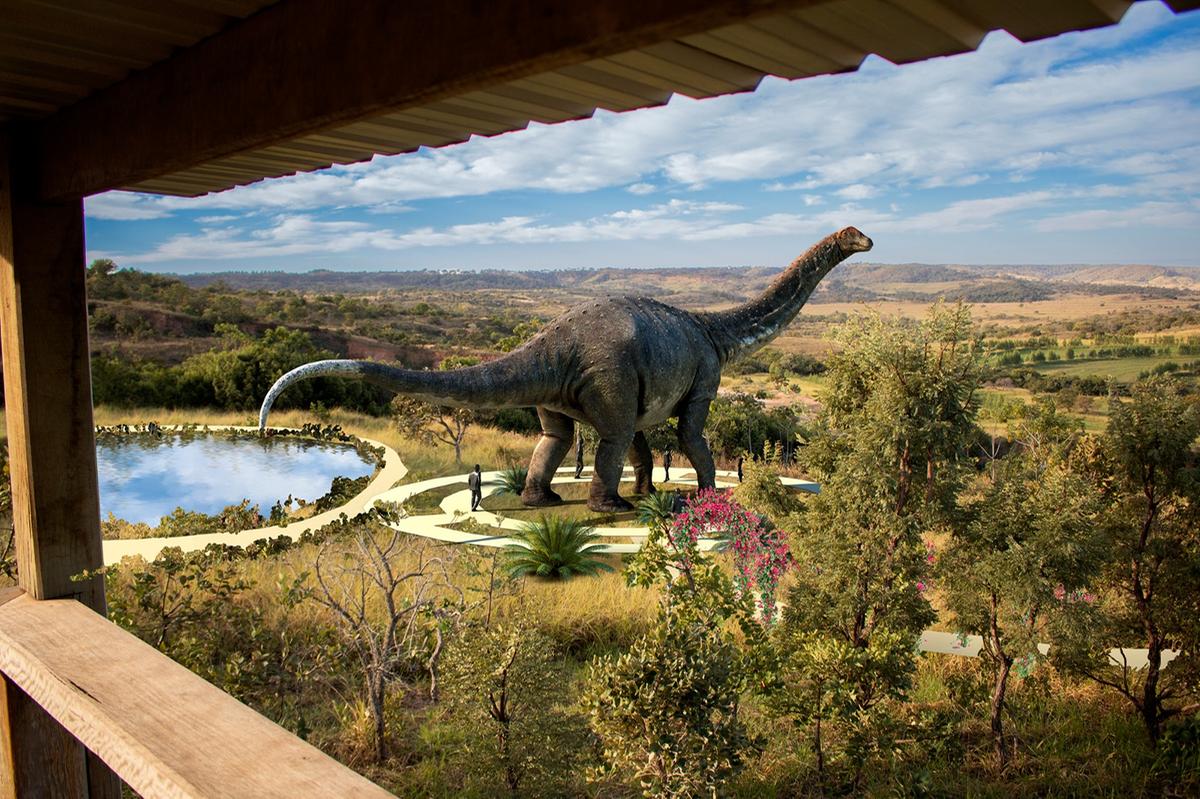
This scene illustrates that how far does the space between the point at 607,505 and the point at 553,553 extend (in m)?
1.97

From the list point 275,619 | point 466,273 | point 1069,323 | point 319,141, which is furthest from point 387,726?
point 466,273

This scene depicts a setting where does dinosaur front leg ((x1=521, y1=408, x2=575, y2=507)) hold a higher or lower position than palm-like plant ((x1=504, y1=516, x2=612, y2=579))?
higher

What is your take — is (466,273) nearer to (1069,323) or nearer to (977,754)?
(1069,323)

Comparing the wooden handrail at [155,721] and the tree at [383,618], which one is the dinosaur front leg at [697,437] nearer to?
the tree at [383,618]

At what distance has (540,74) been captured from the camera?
135 centimetres

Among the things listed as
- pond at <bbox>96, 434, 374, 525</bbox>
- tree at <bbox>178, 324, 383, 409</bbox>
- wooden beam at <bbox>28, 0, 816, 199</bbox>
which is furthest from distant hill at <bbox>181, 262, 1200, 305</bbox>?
wooden beam at <bbox>28, 0, 816, 199</bbox>

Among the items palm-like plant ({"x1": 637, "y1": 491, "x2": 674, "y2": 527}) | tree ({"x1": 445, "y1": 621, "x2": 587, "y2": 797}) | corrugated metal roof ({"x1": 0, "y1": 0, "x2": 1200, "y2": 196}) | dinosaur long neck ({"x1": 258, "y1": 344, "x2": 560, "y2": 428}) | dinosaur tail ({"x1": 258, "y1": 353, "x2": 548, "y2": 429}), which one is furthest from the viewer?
palm-like plant ({"x1": 637, "y1": 491, "x2": 674, "y2": 527})

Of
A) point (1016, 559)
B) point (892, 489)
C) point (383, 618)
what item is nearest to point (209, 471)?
point (383, 618)

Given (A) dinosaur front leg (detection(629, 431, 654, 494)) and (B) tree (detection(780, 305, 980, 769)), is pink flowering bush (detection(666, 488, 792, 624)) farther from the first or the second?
(A) dinosaur front leg (detection(629, 431, 654, 494))

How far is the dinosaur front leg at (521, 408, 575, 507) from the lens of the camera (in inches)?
430

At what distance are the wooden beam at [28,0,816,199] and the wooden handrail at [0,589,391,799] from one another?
118cm

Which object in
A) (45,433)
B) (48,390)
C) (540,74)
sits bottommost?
(45,433)

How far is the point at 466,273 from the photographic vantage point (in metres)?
130

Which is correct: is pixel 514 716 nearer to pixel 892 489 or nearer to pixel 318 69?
pixel 892 489
